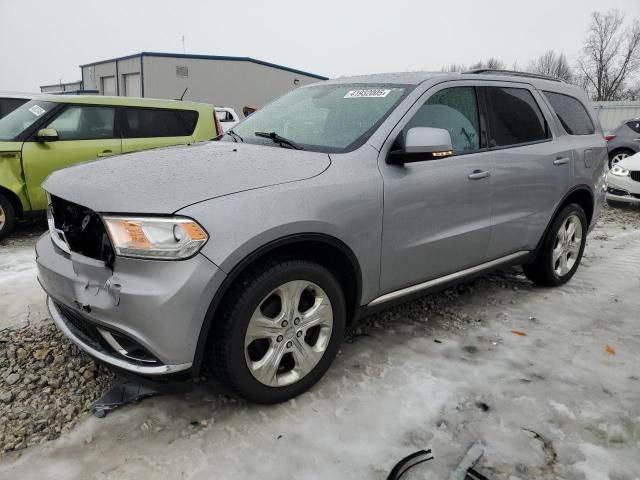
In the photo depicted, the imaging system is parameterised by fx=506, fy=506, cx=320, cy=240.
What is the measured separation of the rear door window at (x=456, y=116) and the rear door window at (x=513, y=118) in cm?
16

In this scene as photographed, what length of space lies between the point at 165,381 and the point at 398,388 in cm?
123

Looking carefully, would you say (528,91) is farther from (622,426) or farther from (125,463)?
(125,463)

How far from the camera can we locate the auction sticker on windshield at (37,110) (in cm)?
576

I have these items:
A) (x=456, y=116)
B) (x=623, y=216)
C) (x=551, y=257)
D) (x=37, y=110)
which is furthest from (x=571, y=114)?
(x=37, y=110)

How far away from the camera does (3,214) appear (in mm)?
5480

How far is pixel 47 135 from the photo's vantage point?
18.2ft

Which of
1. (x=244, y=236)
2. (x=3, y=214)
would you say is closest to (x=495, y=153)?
(x=244, y=236)

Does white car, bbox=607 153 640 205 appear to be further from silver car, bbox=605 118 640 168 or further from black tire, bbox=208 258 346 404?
black tire, bbox=208 258 346 404

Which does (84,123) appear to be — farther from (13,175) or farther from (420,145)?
(420,145)

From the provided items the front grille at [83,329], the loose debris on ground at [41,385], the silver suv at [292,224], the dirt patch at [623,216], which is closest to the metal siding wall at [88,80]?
the dirt patch at [623,216]

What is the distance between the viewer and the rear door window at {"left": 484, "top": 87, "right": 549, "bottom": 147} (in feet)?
11.5

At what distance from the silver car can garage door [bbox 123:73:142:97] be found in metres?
21.1

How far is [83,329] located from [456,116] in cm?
251

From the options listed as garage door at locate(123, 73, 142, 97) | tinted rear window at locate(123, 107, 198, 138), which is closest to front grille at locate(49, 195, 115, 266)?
tinted rear window at locate(123, 107, 198, 138)
